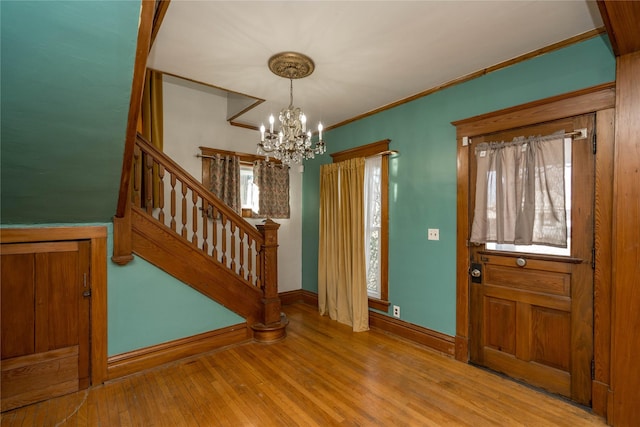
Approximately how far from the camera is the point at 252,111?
3.98 meters

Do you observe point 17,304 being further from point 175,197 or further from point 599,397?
point 599,397

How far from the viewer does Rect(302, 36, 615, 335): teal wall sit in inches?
100.0

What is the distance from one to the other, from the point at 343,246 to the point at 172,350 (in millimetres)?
2262

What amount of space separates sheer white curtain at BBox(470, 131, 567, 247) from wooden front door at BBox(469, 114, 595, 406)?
0.09 metres

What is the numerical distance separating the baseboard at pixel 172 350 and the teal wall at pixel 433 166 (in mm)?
1874

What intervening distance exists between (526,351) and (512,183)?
4.68 feet

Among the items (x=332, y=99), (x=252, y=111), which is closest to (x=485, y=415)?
(x=332, y=99)

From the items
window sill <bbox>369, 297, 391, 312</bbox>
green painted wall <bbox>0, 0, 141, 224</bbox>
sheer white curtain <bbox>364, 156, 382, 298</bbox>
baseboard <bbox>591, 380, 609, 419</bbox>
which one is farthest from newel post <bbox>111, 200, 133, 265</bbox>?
baseboard <bbox>591, 380, 609, 419</bbox>

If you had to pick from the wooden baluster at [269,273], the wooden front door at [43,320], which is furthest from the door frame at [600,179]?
the wooden front door at [43,320]

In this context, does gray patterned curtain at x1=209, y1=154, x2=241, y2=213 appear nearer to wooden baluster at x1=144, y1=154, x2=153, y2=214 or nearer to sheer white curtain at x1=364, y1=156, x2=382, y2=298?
wooden baluster at x1=144, y1=154, x2=153, y2=214

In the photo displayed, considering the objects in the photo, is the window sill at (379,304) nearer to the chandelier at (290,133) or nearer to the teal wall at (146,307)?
the teal wall at (146,307)

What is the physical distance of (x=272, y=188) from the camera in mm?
4695

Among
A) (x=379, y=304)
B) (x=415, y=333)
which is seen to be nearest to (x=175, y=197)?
(x=379, y=304)

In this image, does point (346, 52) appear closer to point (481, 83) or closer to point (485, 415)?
point (481, 83)
